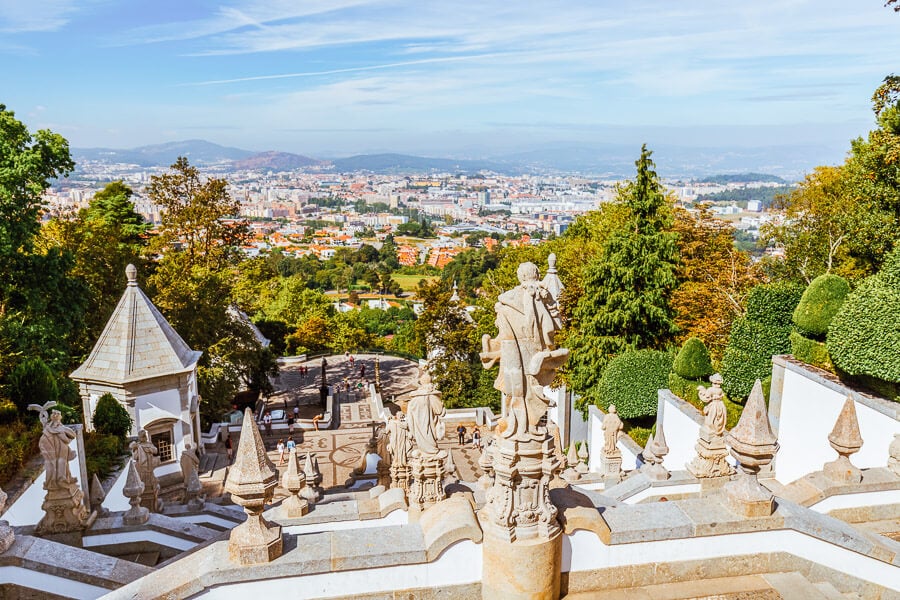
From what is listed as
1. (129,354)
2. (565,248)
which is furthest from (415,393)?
(565,248)

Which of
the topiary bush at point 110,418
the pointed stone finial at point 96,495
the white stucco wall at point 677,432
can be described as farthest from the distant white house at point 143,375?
the white stucco wall at point 677,432

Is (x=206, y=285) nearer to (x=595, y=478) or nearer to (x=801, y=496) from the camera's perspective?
(x=595, y=478)

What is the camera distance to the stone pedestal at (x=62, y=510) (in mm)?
8781

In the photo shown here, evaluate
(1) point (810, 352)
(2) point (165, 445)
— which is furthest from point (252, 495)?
(2) point (165, 445)

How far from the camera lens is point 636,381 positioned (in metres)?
18.6

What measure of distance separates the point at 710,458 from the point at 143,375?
15272 mm

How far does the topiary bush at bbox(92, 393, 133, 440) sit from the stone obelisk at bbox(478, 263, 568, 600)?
1337cm

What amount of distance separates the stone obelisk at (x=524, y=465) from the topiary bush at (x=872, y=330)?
8683 millimetres

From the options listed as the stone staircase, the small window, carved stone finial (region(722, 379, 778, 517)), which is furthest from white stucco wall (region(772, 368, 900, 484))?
the small window

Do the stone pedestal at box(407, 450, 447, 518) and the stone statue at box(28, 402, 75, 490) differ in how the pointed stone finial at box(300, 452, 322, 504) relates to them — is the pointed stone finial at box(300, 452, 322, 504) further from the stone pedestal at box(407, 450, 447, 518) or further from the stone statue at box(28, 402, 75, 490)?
the stone statue at box(28, 402, 75, 490)

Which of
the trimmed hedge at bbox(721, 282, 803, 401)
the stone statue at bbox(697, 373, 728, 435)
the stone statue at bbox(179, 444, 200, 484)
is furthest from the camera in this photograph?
the stone statue at bbox(179, 444, 200, 484)

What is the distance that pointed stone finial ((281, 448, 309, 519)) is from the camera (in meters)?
8.28

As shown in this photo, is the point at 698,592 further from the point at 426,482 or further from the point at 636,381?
the point at 636,381

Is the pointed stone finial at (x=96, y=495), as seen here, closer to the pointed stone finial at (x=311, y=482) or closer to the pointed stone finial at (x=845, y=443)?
the pointed stone finial at (x=311, y=482)
